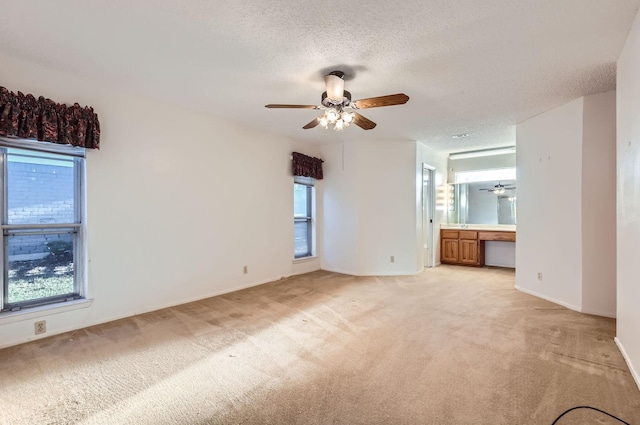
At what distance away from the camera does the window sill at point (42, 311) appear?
99.7 inches

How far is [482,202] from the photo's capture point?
652cm

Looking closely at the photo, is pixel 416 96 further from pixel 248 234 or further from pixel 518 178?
pixel 248 234

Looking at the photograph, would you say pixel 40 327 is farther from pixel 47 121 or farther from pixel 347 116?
pixel 347 116

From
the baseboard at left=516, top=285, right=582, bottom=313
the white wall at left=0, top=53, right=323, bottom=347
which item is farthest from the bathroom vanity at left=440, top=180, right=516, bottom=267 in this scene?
the white wall at left=0, top=53, right=323, bottom=347

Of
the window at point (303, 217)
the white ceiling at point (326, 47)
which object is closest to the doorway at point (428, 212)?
the window at point (303, 217)

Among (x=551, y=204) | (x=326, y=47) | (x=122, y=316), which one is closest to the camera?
(x=326, y=47)

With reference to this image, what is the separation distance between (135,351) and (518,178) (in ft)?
17.0

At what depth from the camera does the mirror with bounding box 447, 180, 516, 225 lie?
20.3 feet

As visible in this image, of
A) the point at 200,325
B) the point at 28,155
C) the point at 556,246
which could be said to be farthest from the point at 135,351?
the point at 556,246

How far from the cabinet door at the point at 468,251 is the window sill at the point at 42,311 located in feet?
20.7

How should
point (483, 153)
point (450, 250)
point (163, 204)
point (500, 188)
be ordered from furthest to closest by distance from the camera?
point (450, 250) < point (500, 188) < point (483, 153) < point (163, 204)

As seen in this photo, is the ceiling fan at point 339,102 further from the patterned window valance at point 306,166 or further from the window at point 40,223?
the patterned window valance at point 306,166

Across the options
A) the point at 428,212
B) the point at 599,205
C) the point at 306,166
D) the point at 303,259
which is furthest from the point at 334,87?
the point at 428,212

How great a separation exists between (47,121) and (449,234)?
262 inches
